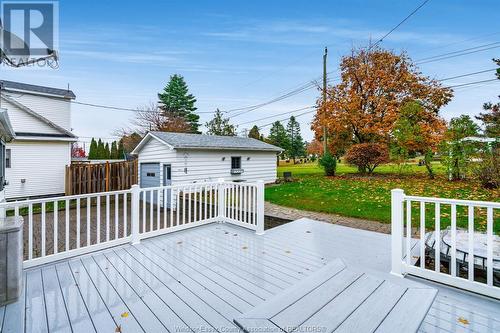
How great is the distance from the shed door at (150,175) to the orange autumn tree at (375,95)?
1058 centimetres

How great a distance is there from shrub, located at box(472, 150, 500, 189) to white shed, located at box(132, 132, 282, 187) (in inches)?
349

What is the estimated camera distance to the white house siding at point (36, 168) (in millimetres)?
10891

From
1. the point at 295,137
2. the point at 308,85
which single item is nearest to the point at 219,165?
the point at 308,85

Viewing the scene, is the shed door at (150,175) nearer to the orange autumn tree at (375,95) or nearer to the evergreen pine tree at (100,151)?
the orange autumn tree at (375,95)

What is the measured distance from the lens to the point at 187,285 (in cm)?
275

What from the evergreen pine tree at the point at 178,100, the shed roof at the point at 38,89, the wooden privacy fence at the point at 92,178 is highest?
the evergreen pine tree at the point at 178,100

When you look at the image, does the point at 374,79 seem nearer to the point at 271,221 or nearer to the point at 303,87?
the point at 303,87

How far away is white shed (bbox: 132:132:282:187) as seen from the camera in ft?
32.6

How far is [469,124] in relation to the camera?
1091cm

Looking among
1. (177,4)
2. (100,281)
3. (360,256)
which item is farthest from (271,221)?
(177,4)

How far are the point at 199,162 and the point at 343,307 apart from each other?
30.2 ft

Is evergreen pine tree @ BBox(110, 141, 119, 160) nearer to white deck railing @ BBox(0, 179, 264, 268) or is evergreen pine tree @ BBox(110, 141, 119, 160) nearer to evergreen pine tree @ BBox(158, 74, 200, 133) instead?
evergreen pine tree @ BBox(158, 74, 200, 133)

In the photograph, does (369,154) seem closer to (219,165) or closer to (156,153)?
(219,165)

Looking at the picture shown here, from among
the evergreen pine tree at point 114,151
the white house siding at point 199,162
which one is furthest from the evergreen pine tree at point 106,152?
the white house siding at point 199,162
